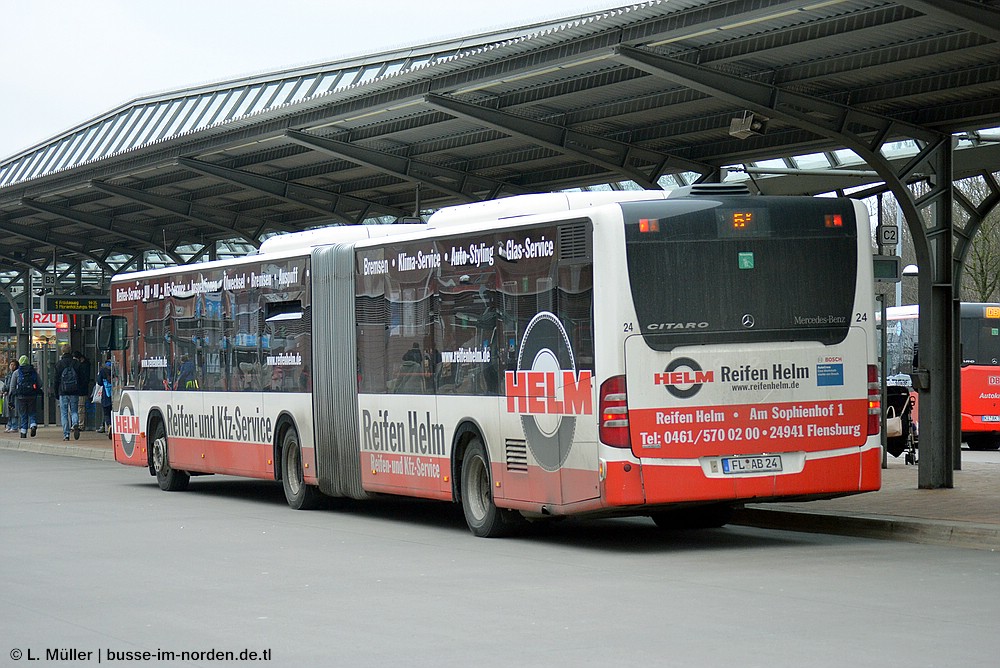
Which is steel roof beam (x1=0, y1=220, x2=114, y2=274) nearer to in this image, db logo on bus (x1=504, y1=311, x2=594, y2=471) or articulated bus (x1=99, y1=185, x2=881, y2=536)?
articulated bus (x1=99, y1=185, x2=881, y2=536)

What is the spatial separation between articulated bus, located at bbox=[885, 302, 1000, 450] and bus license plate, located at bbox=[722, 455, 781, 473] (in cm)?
1916

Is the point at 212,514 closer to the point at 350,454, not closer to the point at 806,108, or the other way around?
the point at 350,454

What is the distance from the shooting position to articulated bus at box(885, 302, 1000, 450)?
33156 mm

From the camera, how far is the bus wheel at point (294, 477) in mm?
18375

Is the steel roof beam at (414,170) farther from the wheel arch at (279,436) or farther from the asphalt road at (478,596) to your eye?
the asphalt road at (478,596)

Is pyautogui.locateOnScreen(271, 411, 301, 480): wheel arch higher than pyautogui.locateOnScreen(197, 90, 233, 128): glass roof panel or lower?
lower

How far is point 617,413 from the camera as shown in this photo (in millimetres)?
12883

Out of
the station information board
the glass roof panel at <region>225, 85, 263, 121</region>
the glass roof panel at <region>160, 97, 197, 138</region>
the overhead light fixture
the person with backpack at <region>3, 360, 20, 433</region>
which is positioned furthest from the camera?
the glass roof panel at <region>160, 97, 197, 138</region>

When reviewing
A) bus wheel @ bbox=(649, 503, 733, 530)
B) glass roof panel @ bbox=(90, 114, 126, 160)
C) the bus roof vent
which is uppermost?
glass roof panel @ bbox=(90, 114, 126, 160)

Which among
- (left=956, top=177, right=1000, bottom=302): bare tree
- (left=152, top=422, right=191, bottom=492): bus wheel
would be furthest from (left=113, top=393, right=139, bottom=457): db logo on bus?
(left=956, top=177, right=1000, bottom=302): bare tree

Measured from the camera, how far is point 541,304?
1380 cm

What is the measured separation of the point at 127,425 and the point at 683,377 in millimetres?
12467

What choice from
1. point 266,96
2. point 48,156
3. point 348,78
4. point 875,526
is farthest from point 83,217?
point 875,526

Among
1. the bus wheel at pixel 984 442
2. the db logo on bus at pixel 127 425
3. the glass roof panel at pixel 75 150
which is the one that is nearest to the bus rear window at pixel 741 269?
the db logo on bus at pixel 127 425
